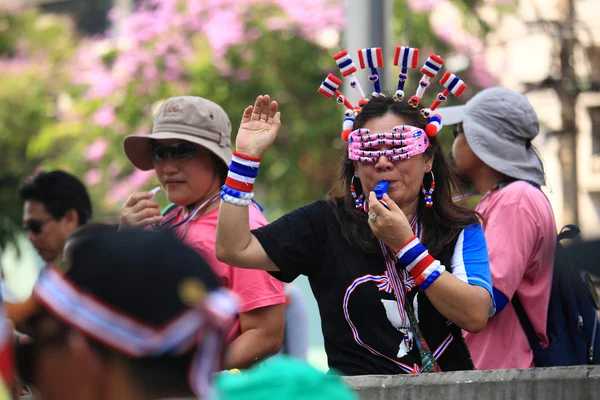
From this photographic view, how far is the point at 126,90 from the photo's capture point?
9547 millimetres

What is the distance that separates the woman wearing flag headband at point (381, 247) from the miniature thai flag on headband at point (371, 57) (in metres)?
0.22

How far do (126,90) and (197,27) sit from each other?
0.94 meters

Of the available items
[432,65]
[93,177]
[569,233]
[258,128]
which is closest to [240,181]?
[258,128]

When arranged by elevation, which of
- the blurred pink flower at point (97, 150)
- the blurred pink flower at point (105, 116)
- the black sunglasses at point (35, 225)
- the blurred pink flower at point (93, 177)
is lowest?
the blurred pink flower at point (93, 177)

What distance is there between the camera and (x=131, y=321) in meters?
1.64

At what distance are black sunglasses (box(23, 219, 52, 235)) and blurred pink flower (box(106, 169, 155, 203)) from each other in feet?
13.0

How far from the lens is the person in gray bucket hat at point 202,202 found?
3.74m

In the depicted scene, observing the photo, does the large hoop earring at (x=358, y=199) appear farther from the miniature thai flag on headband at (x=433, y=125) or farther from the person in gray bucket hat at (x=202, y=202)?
the person in gray bucket hat at (x=202, y=202)

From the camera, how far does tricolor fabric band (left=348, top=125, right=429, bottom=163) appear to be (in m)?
3.45

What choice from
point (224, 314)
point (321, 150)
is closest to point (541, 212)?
point (224, 314)

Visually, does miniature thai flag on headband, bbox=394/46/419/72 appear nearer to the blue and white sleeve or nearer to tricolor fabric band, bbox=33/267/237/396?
the blue and white sleeve

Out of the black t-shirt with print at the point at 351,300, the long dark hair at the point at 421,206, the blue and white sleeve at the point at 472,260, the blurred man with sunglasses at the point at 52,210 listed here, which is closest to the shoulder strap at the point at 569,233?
the long dark hair at the point at 421,206

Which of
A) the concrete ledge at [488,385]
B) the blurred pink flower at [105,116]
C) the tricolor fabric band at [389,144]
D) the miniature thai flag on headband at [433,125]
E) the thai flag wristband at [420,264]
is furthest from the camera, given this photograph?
the blurred pink flower at [105,116]

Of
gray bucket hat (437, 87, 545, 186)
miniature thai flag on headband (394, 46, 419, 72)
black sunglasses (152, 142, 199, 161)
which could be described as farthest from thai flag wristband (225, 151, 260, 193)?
gray bucket hat (437, 87, 545, 186)
